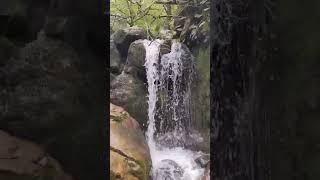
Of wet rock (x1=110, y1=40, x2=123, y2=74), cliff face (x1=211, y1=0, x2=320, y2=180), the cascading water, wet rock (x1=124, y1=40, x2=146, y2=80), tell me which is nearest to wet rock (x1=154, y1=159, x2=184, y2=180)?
the cascading water

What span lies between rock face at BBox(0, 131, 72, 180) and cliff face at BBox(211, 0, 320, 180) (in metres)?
0.85

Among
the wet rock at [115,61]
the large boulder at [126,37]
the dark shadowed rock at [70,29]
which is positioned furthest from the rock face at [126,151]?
the dark shadowed rock at [70,29]

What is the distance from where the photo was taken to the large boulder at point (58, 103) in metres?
1.87

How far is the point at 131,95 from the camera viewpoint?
27.3ft

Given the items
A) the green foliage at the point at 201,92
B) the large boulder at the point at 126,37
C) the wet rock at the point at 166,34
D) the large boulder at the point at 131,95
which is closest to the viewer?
the large boulder at the point at 131,95

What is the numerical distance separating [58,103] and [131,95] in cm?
641

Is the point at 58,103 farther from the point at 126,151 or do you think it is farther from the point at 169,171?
the point at 169,171

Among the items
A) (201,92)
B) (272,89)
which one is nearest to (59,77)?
(272,89)

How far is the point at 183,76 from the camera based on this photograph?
28.0 ft

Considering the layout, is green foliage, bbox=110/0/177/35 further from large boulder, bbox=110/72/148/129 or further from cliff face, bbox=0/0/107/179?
cliff face, bbox=0/0/107/179

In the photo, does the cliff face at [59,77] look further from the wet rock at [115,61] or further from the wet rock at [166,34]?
the wet rock at [166,34]

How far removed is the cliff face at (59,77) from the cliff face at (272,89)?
0.65 metres

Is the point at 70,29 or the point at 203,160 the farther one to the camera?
the point at 203,160

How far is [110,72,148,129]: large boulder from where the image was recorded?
8141 mm
